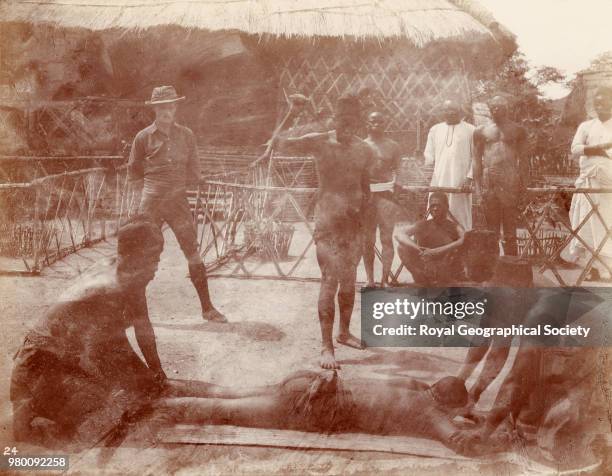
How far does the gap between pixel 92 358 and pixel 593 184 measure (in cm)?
396

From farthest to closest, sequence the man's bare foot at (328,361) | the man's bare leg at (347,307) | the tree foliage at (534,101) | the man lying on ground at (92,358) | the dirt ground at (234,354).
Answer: the tree foliage at (534,101) < the man's bare leg at (347,307) < the man's bare foot at (328,361) < the dirt ground at (234,354) < the man lying on ground at (92,358)

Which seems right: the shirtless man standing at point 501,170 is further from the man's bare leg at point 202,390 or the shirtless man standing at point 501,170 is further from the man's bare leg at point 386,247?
the man's bare leg at point 202,390

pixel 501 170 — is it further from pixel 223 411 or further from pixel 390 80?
pixel 223 411

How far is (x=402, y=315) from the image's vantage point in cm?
422

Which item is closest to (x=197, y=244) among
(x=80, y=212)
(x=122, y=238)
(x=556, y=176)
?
(x=122, y=238)

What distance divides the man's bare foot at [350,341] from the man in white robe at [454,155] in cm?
124

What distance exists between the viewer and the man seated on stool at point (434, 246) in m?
4.41

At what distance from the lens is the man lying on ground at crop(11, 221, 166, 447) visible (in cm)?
362

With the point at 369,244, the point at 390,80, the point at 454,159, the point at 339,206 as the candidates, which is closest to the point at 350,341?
the point at 369,244

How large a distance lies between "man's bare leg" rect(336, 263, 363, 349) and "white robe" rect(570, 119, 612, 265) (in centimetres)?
191

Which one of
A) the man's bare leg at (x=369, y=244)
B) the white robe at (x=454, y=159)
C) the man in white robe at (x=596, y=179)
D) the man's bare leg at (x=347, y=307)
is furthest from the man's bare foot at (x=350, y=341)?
the man in white robe at (x=596, y=179)

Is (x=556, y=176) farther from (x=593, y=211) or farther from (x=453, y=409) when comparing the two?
(x=453, y=409)

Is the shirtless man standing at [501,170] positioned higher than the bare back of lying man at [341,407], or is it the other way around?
the shirtless man standing at [501,170]

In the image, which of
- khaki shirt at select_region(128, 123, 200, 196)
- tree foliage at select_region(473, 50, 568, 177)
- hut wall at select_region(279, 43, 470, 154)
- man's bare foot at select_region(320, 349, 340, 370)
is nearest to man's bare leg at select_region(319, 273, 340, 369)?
man's bare foot at select_region(320, 349, 340, 370)
